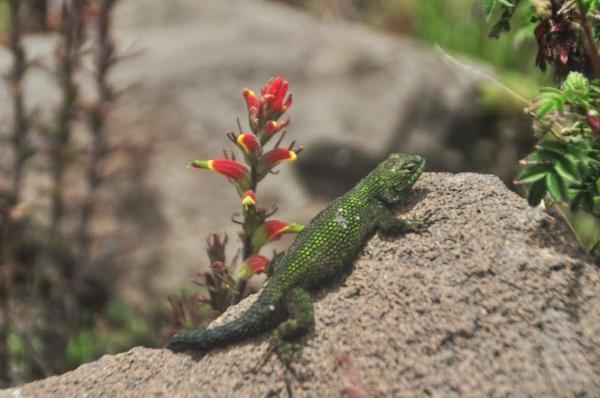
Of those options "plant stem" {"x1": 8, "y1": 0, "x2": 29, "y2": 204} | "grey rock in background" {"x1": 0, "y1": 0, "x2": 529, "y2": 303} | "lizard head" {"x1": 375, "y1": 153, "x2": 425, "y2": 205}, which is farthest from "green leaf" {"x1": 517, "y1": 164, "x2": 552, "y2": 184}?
"grey rock in background" {"x1": 0, "y1": 0, "x2": 529, "y2": 303}

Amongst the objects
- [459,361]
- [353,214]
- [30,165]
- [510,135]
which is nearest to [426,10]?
[510,135]

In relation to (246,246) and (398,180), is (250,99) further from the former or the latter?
(398,180)

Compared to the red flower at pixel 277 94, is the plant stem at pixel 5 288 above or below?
below

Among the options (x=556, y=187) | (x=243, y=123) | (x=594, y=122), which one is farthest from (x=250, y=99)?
(x=243, y=123)

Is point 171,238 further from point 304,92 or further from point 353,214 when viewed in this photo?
point 353,214

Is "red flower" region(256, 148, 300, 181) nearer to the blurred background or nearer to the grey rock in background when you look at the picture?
the blurred background

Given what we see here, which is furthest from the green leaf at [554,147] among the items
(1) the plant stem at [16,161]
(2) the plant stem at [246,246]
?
(1) the plant stem at [16,161]

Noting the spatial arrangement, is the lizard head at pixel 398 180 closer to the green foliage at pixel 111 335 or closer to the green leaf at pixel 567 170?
the green leaf at pixel 567 170
